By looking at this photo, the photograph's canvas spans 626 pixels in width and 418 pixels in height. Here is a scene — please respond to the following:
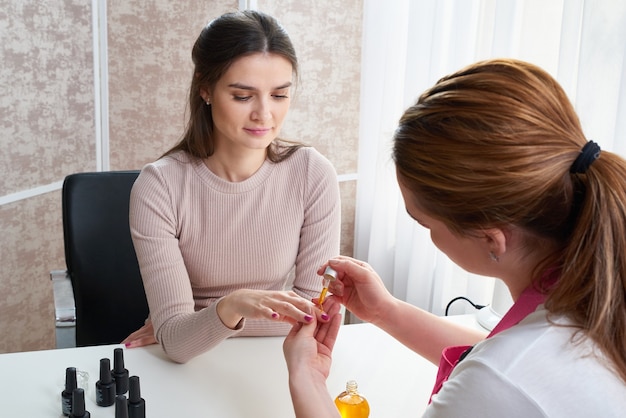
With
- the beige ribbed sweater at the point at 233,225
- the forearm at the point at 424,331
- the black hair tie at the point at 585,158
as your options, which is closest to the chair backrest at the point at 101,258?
the beige ribbed sweater at the point at 233,225

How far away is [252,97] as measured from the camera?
1.66 metres

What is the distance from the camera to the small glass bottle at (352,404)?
118 centimetres

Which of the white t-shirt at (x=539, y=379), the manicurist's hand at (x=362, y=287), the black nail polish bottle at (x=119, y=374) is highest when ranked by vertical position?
the white t-shirt at (x=539, y=379)

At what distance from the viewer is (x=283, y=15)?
286 cm

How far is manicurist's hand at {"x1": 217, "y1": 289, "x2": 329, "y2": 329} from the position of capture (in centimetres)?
130

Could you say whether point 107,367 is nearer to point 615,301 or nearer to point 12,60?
point 615,301

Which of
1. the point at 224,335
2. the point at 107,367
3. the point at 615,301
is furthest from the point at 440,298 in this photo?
the point at 615,301

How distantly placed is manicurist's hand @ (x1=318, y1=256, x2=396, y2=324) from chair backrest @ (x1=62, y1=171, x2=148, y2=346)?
2.50 feet

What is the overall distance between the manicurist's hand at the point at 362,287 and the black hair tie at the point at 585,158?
59 cm

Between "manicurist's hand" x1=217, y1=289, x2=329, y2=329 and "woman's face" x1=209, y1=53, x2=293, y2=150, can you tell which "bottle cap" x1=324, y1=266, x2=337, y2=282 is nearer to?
"manicurist's hand" x1=217, y1=289, x2=329, y2=329

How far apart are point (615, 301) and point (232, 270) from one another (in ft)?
3.47

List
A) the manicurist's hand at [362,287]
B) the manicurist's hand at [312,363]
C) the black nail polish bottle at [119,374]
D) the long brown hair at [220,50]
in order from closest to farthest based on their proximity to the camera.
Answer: the manicurist's hand at [312,363], the black nail polish bottle at [119,374], the manicurist's hand at [362,287], the long brown hair at [220,50]

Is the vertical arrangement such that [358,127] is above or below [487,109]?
below

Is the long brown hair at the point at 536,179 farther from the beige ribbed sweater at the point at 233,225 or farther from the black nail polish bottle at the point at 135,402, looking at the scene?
the beige ribbed sweater at the point at 233,225
